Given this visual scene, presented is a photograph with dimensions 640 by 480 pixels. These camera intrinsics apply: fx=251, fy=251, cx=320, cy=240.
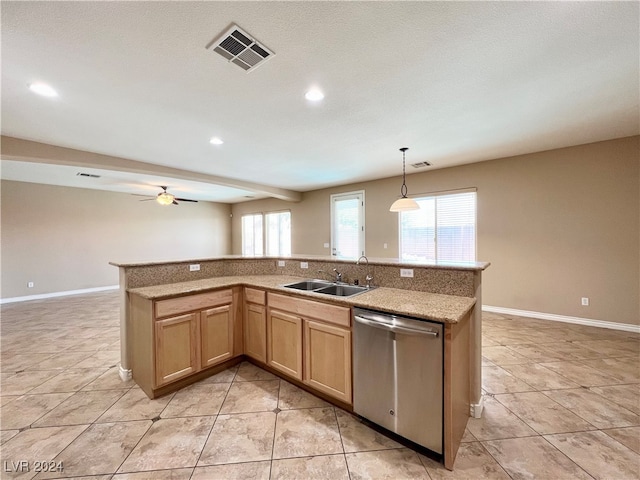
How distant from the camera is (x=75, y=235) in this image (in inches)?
256

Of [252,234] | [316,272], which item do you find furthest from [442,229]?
[252,234]

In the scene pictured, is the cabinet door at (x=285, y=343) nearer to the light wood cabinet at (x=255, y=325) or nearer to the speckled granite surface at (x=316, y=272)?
the light wood cabinet at (x=255, y=325)

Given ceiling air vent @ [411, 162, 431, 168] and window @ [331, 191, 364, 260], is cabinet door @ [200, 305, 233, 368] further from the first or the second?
ceiling air vent @ [411, 162, 431, 168]

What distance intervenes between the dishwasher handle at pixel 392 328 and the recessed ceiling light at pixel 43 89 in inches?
128

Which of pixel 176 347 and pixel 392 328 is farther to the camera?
pixel 176 347

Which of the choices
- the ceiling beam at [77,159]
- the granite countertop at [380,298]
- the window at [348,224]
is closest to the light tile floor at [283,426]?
the granite countertop at [380,298]

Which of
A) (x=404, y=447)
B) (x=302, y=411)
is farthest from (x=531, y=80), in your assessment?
(x=302, y=411)

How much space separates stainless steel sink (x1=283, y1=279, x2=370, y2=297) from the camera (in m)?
2.58

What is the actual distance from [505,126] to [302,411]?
385 centimetres

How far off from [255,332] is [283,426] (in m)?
1.01

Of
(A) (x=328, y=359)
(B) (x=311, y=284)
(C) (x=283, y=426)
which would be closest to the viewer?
(C) (x=283, y=426)

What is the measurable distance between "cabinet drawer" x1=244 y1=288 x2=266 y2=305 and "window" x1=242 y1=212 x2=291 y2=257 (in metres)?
5.11

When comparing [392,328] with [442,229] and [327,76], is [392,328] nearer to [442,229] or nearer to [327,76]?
[327,76]

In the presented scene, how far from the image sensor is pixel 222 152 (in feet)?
12.9
